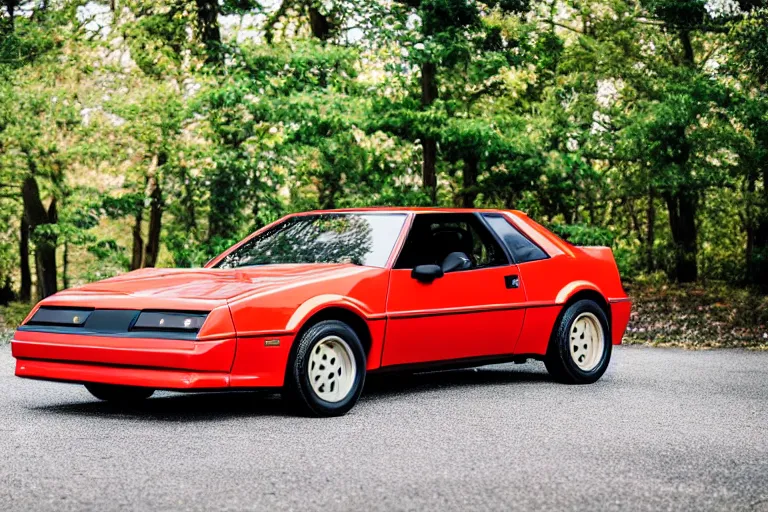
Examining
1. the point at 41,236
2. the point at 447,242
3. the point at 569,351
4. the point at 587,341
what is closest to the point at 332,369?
the point at 447,242

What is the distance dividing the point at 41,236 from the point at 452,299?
48.3ft

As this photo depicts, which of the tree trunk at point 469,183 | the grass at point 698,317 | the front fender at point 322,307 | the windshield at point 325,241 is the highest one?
the tree trunk at point 469,183

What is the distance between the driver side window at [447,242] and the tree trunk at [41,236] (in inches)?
496

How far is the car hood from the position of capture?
764 centimetres

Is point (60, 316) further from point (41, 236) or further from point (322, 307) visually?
point (41, 236)

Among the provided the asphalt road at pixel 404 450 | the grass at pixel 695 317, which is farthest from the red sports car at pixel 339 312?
the grass at pixel 695 317

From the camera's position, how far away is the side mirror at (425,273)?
868 cm

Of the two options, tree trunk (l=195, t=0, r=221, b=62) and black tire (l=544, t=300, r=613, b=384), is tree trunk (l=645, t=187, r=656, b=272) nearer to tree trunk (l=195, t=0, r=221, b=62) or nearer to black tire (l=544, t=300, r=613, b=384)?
tree trunk (l=195, t=0, r=221, b=62)

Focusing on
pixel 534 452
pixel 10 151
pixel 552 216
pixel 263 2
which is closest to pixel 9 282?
pixel 263 2

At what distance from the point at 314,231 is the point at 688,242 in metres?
19.0

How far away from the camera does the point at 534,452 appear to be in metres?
6.60

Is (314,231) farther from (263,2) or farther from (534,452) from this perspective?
(263,2)

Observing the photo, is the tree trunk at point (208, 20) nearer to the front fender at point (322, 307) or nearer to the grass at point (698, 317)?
the grass at point (698, 317)

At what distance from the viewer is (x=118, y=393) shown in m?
8.82
